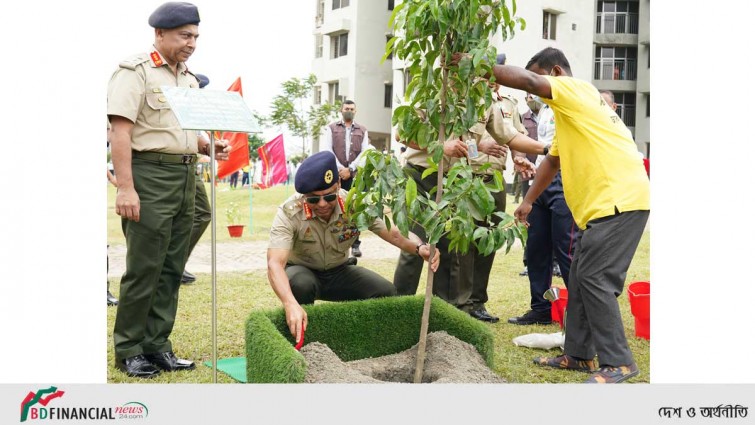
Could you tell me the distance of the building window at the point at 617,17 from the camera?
18.7 ft

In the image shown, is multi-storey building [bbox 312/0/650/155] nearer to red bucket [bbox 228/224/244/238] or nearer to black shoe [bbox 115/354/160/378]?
black shoe [bbox 115/354/160/378]

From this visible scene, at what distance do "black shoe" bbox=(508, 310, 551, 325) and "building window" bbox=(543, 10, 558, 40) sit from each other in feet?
6.57

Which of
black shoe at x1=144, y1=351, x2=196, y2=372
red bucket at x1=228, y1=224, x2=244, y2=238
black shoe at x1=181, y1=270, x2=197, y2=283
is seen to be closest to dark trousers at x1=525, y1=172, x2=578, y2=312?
black shoe at x1=144, y1=351, x2=196, y2=372

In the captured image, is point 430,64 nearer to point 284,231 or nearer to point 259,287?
point 284,231

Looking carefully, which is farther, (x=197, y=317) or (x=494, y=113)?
(x=197, y=317)

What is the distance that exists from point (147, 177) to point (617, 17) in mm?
4221

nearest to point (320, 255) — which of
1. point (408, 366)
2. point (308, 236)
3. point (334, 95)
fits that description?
point (308, 236)

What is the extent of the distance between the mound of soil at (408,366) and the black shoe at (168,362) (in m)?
0.86

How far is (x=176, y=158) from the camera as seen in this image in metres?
3.61

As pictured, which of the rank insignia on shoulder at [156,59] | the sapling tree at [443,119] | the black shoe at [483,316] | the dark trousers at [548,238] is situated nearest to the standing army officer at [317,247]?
the sapling tree at [443,119]

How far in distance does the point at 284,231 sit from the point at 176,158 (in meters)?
0.68

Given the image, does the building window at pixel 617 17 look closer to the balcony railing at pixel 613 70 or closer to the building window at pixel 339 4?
the balcony railing at pixel 613 70

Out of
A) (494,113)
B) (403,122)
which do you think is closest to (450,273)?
(494,113)

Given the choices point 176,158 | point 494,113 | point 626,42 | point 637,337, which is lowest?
point 637,337
